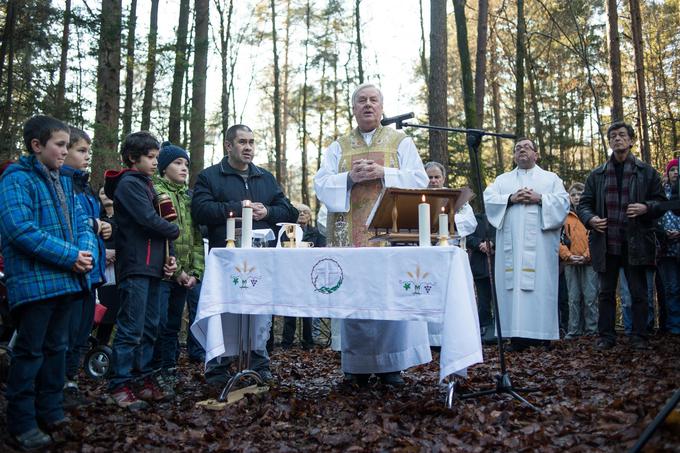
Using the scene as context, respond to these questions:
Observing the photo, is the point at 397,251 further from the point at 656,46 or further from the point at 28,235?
the point at 656,46

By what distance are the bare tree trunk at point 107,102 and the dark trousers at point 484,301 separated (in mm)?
6303

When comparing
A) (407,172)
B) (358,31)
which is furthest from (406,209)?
(358,31)

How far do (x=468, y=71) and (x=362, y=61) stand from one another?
12071 mm

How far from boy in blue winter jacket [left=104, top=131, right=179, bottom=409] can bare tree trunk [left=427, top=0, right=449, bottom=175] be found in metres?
7.45

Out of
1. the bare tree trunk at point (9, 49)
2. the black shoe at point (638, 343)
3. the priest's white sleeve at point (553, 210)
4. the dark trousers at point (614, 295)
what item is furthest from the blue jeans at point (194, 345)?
the bare tree trunk at point (9, 49)

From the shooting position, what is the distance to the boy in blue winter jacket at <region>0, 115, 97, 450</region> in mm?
3613

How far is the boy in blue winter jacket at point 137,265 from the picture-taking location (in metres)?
4.63

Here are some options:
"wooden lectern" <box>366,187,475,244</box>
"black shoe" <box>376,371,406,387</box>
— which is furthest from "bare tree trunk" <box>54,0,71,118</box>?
"black shoe" <box>376,371,406,387</box>

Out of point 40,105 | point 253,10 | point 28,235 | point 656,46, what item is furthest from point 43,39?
point 656,46

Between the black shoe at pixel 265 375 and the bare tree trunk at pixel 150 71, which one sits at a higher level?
the bare tree trunk at pixel 150 71

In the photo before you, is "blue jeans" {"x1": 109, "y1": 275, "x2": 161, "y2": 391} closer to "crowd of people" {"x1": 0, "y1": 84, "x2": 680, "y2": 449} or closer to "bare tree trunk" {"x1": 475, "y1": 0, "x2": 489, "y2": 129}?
"crowd of people" {"x1": 0, "y1": 84, "x2": 680, "y2": 449}

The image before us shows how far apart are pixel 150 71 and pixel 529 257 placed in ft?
32.4

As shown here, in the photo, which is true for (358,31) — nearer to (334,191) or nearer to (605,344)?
(605,344)

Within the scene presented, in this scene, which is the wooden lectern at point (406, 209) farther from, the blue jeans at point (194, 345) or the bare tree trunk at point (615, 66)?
the bare tree trunk at point (615, 66)
